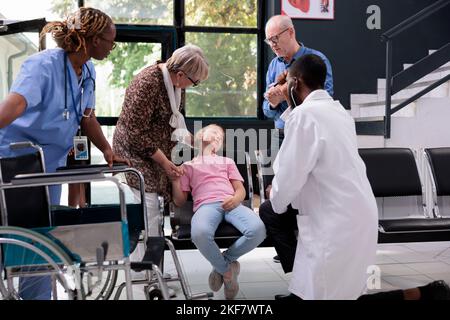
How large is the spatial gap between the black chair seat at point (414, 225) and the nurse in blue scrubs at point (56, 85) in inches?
62.4

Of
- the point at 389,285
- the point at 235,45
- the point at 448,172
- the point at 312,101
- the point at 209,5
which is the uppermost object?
the point at 209,5

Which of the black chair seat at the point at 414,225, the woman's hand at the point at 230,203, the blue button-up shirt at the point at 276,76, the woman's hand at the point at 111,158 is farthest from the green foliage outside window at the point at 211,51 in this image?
the woman's hand at the point at 111,158

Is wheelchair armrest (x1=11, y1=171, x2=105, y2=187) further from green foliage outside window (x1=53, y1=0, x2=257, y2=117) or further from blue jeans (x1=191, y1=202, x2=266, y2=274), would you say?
green foliage outside window (x1=53, y1=0, x2=257, y2=117)

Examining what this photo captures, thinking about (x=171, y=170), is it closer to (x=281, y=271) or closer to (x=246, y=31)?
(x=281, y=271)

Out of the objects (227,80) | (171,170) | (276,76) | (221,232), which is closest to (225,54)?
(227,80)

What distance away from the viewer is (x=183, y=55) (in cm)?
247

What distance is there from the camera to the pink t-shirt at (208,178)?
280cm

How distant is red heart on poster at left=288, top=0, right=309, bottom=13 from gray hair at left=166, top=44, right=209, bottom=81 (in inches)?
137

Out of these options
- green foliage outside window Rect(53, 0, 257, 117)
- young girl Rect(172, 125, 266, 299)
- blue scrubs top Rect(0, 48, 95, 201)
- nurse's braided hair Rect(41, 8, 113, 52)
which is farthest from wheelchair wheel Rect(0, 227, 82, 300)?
green foliage outside window Rect(53, 0, 257, 117)

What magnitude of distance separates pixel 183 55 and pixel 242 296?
1.39 m

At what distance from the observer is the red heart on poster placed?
18.5ft

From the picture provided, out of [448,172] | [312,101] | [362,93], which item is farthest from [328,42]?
[312,101]
